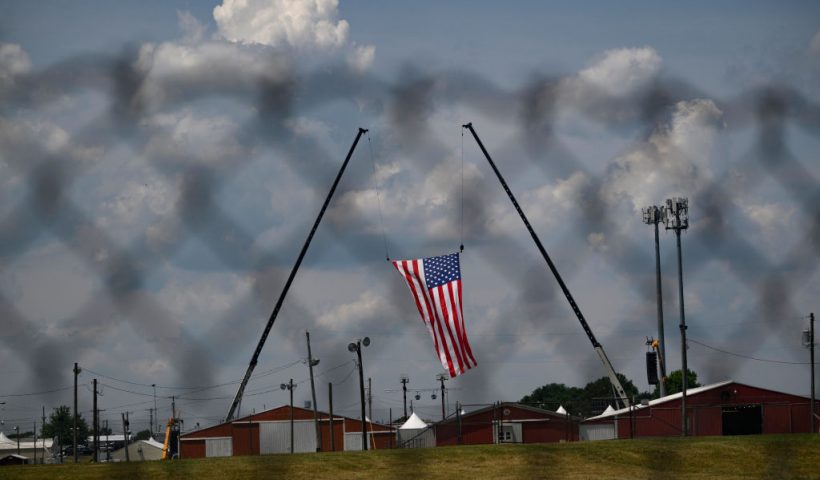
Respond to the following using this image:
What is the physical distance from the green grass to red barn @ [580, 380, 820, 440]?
19.5 meters

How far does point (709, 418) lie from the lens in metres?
A: 47.3

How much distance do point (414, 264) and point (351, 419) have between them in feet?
135

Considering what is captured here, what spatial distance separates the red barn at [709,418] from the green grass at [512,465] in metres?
19.5

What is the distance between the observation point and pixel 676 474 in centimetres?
2128

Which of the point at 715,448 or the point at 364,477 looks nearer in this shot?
the point at 364,477

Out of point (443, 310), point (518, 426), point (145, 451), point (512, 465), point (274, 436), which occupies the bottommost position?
point (145, 451)

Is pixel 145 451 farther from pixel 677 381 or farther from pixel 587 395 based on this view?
pixel 677 381

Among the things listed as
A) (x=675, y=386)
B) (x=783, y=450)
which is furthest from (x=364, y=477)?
(x=675, y=386)

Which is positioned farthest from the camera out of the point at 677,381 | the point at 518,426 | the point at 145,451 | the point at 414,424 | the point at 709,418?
the point at 677,381

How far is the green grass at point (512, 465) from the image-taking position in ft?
68.9

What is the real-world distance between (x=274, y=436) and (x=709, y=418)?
89.6ft

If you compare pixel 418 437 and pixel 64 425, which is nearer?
pixel 418 437

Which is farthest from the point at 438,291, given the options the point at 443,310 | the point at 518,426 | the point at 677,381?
the point at 677,381

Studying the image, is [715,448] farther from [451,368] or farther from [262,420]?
[262,420]
